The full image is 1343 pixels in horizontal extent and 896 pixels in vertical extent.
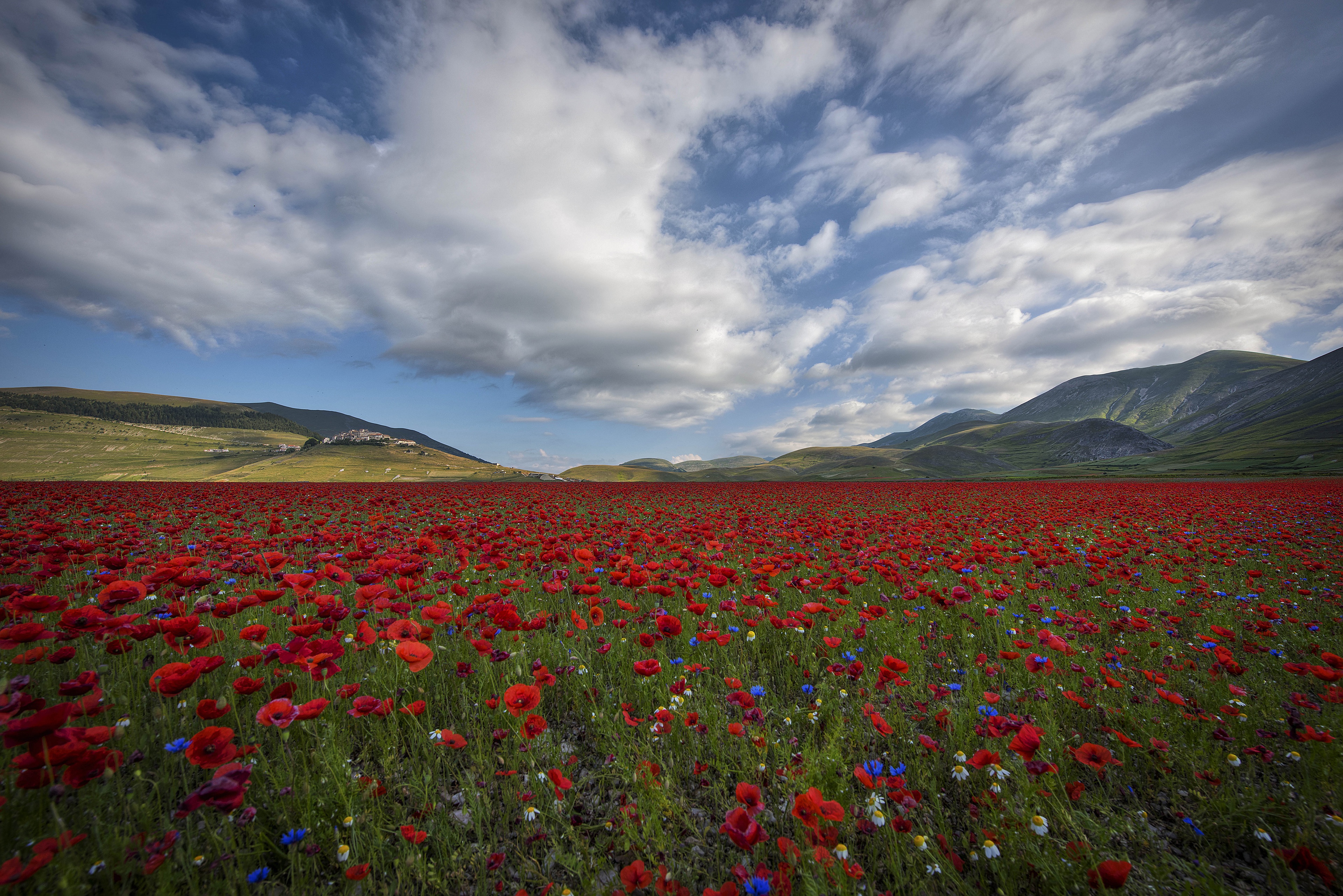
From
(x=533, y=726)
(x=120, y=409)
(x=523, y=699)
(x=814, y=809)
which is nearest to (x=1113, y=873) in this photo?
(x=814, y=809)

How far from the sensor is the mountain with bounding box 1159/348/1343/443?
292ft

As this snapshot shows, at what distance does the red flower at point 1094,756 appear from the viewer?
2475 mm

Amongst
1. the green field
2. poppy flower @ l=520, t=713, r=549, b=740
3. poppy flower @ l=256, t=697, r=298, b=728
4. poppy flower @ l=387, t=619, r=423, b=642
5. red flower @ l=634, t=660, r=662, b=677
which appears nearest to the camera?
poppy flower @ l=256, t=697, r=298, b=728

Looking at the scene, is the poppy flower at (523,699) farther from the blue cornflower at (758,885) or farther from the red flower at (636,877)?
the blue cornflower at (758,885)

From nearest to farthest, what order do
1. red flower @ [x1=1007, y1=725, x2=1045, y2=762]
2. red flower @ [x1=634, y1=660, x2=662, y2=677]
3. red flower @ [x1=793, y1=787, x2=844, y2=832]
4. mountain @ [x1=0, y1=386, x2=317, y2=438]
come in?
red flower @ [x1=793, y1=787, x2=844, y2=832] < red flower @ [x1=1007, y1=725, x2=1045, y2=762] < red flower @ [x1=634, y1=660, x2=662, y2=677] < mountain @ [x1=0, y1=386, x2=317, y2=438]

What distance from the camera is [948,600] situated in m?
5.68

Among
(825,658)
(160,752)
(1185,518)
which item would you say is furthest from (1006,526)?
(160,752)

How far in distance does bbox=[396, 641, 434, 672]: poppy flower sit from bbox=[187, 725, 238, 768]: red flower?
72 cm

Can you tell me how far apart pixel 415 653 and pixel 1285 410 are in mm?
194023

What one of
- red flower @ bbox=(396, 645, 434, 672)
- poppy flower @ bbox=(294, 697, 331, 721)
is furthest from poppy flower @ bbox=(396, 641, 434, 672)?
poppy flower @ bbox=(294, 697, 331, 721)

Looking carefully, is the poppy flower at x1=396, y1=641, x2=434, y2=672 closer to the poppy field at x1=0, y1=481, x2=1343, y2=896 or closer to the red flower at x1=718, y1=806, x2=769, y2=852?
the poppy field at x1=0, y1=481, x2=1343, y2=896

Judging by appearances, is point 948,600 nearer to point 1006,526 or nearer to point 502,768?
point 502,768

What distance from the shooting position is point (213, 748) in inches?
80.9

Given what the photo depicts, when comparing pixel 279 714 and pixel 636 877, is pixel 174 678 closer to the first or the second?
pixel 279 714
